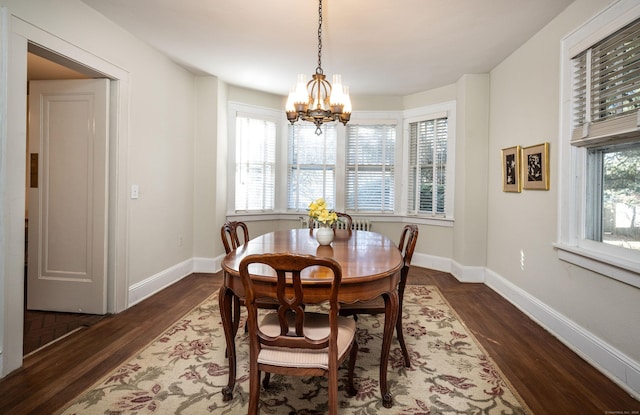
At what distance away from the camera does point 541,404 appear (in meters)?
1.83

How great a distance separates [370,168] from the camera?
17.6 feet

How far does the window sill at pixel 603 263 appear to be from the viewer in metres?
2.00

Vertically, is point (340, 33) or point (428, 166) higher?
point (340, 33)

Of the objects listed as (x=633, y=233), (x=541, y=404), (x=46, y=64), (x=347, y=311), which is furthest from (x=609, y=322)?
(x=46, y=64)

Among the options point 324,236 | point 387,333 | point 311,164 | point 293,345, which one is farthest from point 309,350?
point 311,164

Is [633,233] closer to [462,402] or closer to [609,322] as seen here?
[609,322]

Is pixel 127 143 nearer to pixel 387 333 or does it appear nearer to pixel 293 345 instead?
pixel 293 345

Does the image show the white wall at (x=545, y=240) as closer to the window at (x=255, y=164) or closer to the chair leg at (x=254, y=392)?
the chair leg at (x=254, y=392)

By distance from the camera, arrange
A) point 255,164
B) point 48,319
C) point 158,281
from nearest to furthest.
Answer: point 48,319 < point 158,281 < point 255,164

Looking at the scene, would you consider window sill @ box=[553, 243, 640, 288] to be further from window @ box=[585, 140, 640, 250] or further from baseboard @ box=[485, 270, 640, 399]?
baseboard @ box=[485, 270, 640, 399]

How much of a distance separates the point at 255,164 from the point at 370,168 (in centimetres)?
182

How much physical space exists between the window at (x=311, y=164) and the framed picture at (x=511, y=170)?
2.45 metres

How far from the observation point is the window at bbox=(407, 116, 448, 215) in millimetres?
4863

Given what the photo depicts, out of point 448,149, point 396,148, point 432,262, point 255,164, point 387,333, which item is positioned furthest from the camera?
point 396,148
